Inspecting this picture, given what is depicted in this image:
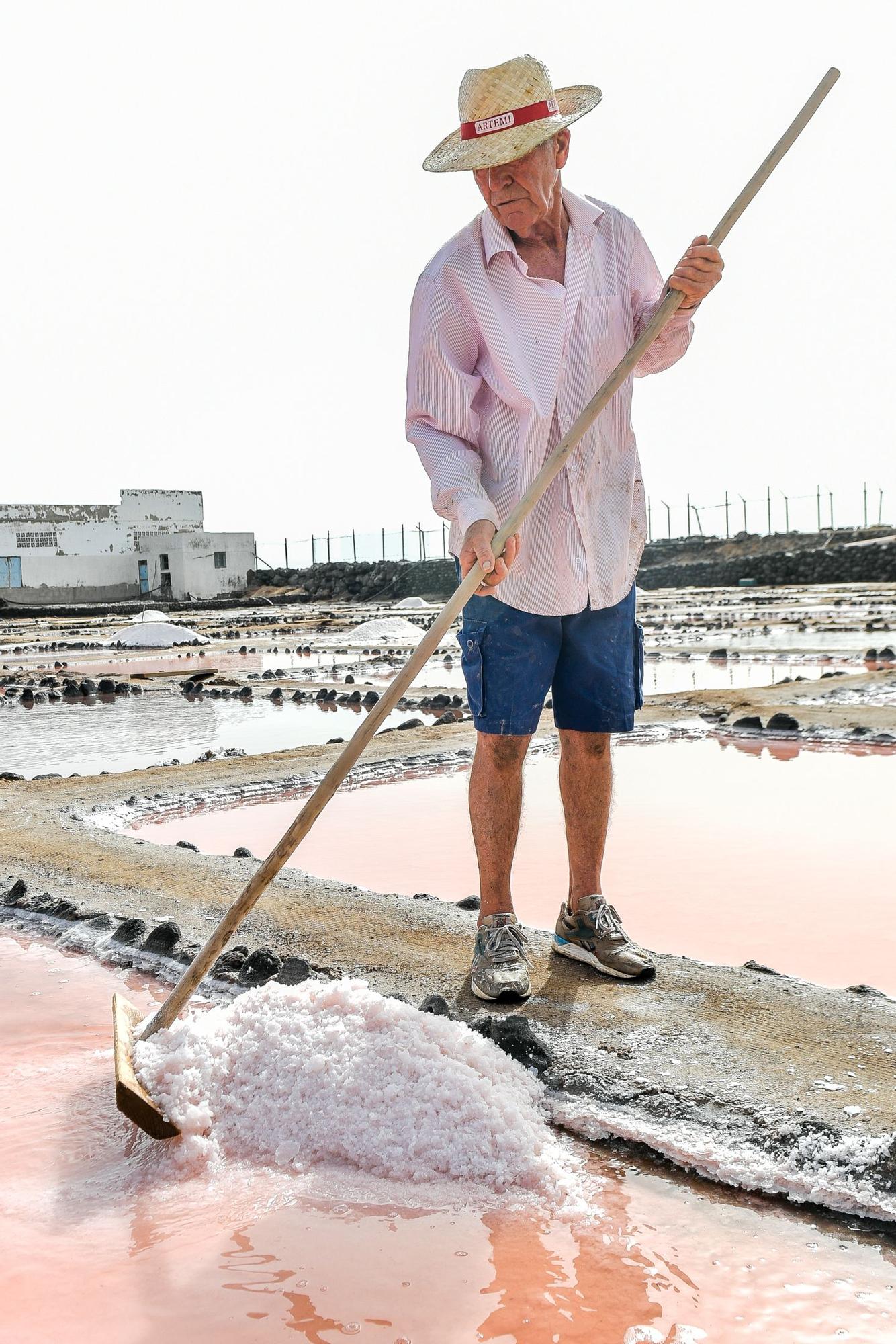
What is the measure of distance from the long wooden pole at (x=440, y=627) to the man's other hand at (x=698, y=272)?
0.03 m

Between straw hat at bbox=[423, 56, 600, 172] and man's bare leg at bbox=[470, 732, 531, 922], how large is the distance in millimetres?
1250

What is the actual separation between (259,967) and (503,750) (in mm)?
746

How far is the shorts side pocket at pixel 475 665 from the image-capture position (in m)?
2.68

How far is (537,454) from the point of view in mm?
2621

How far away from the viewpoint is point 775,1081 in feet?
6.63

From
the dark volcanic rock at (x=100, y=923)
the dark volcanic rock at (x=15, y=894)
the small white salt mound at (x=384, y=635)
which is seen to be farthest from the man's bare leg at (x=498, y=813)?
the small white salt mound at (x=384, y=635)

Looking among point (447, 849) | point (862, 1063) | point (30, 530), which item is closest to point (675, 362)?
point (862, 1063)

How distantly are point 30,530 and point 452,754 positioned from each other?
138 feet

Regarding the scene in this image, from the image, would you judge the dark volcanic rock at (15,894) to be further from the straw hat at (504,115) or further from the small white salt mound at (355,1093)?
the straw hat at (504,115)

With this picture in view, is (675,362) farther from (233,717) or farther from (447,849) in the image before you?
(233,717)

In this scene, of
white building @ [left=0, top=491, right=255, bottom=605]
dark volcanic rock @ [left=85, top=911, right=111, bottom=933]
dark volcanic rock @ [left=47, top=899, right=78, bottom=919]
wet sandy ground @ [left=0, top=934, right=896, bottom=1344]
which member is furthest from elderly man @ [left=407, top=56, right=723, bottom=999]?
white building @ [left=0, top=491, right=255, bottom=605]

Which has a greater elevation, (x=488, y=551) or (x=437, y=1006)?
(x=488, y=551)

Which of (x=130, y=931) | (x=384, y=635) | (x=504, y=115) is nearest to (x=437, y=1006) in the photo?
(x=130, y=931)

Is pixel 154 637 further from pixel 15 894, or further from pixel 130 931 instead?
pixel 130 931
